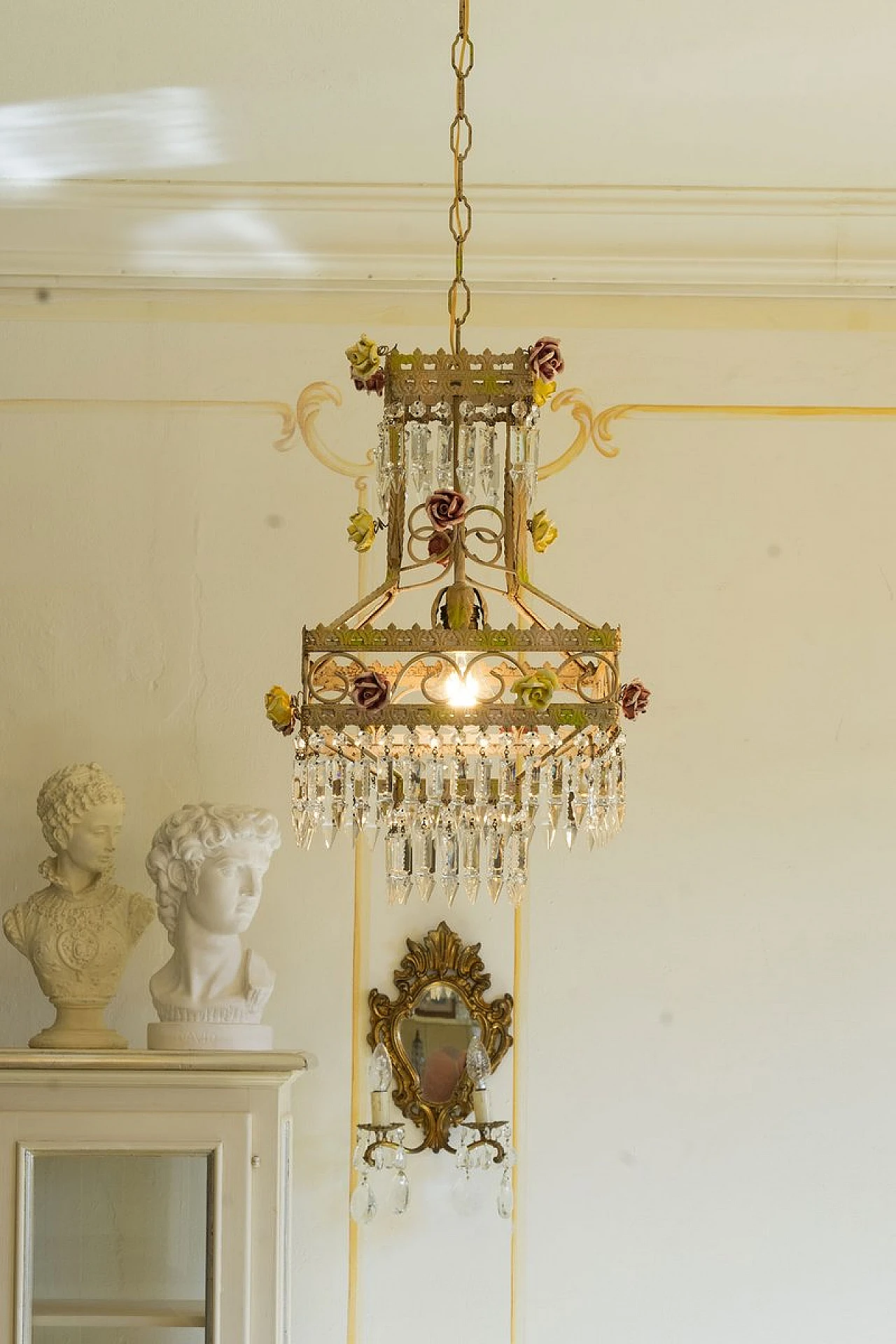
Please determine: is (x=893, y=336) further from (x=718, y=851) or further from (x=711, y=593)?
(x=718, y=851)

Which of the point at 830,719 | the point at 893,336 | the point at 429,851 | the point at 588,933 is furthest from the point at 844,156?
the point at 429,851

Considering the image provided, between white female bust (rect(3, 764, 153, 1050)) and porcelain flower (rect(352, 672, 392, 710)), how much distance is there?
129 cm

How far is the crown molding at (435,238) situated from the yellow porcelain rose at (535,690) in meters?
Answer: 1.78

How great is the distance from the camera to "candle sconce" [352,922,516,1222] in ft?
10.4

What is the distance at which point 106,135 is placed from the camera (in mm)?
3154

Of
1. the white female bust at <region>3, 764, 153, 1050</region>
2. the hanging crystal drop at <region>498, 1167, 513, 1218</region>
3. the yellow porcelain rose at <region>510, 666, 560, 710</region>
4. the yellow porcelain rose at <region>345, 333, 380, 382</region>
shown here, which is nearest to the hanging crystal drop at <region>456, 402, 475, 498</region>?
the yellow porcelain rose at <region>345, 333, 380, 382</region>

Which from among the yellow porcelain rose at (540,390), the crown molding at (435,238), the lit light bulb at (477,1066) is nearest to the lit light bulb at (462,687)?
the yellow porcelain rose at (540,390)

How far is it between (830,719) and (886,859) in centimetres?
32

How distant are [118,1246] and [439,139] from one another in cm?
222

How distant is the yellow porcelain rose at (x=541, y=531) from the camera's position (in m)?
2.13

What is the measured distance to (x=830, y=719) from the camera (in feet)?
11.2

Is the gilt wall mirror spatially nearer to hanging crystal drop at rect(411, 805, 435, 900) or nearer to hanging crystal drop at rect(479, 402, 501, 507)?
hanging crystal drop at rect(411, 805, 435, 900)

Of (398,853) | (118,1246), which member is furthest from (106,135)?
(118,1246)

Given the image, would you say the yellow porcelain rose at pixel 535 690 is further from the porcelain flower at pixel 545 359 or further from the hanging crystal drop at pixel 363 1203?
the hanging crystal drop at pixel 363 1203
